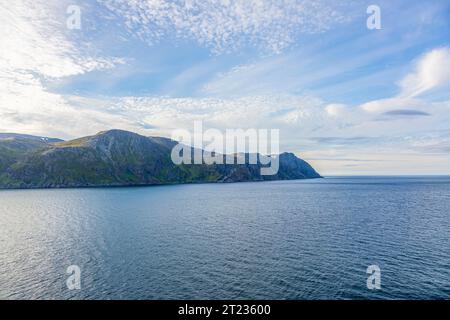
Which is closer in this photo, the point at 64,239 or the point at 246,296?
the point at 246,296

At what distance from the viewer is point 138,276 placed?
5628cm

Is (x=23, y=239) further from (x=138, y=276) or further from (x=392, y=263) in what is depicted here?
(x=392, y=263)

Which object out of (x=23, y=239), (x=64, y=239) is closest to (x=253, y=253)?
(x=64, y=239)

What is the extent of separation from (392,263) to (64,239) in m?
87.5

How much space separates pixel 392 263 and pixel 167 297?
47.1 metres

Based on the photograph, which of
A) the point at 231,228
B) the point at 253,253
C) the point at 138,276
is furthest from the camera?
the point at 231,228

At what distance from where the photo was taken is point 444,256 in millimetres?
65250

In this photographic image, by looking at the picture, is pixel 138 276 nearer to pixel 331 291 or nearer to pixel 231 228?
pixel 331 291
